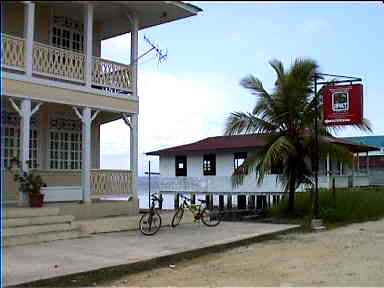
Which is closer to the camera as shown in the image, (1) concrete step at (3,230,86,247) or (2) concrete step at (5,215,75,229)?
(1) concrete step at (3,230,86,247)

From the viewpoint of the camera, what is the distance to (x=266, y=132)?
2080cm

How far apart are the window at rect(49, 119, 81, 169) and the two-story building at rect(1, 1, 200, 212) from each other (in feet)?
0.10

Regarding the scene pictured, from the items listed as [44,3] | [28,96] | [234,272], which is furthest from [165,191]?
[44,3]

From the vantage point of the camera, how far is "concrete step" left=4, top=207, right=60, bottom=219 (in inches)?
477

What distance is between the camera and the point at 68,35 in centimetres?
1686

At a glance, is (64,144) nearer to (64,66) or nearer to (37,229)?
(64,66)

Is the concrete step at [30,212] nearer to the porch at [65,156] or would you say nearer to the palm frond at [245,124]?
the porch at [65,156]

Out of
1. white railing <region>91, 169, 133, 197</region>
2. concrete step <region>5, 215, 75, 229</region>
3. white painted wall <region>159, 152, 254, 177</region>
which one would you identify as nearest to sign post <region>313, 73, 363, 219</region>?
white railing <region>91, 169, 133, 197</region>

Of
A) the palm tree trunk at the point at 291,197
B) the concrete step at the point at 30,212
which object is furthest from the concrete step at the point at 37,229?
the palm tree trunk at the point at 291,197

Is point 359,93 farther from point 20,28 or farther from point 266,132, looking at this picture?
point 20,28

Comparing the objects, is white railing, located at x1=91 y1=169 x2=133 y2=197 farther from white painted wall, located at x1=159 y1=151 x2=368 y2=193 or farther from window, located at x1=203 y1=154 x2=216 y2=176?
window, located at x1=203 y1=154 x2=216 y2=176

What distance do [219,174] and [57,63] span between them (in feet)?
71.6

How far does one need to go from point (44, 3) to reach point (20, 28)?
1361cm

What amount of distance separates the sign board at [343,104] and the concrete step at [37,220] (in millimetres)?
9325
